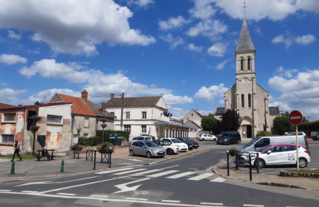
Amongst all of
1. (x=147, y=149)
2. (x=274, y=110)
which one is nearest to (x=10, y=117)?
(x=147, y=149)

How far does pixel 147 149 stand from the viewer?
22203mm

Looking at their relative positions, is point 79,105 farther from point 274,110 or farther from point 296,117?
point 274,110

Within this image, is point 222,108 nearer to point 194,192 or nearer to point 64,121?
point 64,121

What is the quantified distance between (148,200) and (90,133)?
31021 mm

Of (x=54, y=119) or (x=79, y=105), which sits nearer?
(x=54, y=119)

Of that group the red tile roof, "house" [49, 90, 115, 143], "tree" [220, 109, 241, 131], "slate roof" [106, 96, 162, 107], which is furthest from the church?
the red tile roof

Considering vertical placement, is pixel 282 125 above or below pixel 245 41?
below

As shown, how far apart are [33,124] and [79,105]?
1237cm

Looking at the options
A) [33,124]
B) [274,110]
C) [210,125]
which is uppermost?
[274,110]

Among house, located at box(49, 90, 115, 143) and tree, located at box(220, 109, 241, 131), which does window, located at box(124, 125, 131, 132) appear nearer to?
house, located at box(49, 90, 115, 143)

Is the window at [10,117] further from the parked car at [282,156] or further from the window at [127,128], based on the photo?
the window at [127,128]

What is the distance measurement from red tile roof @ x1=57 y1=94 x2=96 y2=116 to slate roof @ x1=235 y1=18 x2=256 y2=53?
132 ft

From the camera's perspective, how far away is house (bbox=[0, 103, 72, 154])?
25.2 m

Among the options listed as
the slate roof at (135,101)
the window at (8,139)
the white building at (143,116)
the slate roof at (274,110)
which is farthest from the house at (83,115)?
the slate roof at (274,110)
